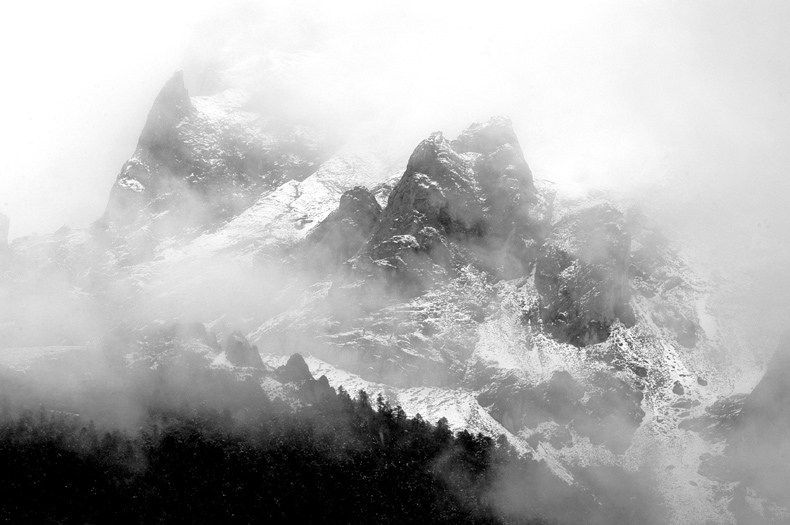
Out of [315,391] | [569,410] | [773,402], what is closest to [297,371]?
[315,391]

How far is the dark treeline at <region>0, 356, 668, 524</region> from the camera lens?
15862 cm

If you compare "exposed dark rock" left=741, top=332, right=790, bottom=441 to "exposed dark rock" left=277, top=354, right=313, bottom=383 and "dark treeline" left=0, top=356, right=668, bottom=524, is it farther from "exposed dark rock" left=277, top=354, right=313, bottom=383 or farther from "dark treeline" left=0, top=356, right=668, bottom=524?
"exposed dark rock" left=277, top=354, right=313, bottom=383

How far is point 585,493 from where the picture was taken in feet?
579

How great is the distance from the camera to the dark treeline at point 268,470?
15862 cm

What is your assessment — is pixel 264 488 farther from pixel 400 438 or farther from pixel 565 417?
pixel 565 417

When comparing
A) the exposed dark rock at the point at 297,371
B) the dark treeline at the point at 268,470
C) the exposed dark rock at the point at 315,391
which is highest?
the exposed dark rock at the point at 297,371

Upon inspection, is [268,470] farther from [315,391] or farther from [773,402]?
[773,402]

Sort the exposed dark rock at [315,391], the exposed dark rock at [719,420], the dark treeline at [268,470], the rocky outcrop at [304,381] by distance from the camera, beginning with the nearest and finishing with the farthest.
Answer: the dark treeline at [268,470], the exposed dark rock at [719,420], the exposed dark rock at [315,391], the rocky outcrop at [304,381]

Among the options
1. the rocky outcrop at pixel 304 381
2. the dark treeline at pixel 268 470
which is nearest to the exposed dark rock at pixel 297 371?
the rocky outcrop at pixel 304 381

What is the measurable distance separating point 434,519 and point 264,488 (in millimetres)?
31083

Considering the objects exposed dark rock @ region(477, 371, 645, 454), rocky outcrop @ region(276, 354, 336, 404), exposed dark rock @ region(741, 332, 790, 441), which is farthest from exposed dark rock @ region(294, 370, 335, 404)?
exposed dark rock @ region(741, 332, 790, 441)

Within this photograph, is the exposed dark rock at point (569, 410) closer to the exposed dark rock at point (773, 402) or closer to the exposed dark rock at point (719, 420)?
the exposed dark rock at point (719, 420)

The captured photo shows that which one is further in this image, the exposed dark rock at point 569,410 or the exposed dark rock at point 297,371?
the exposed dark rock at point 297,371

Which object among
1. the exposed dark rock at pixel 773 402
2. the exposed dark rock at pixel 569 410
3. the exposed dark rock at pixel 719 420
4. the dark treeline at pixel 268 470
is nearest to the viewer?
the dark treeline at pixel 268 470
